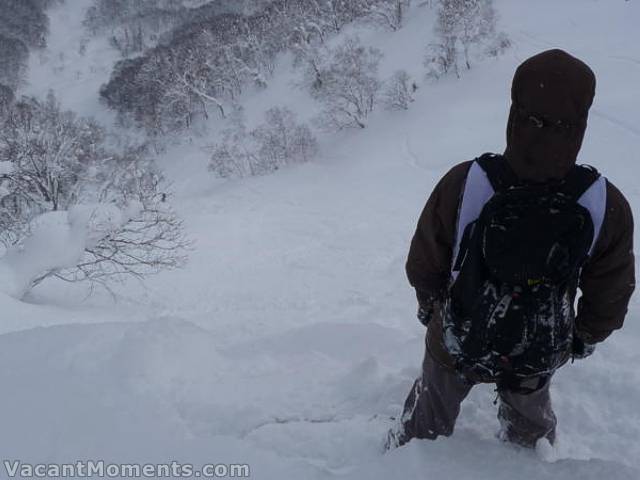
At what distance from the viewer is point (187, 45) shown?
4397 cm

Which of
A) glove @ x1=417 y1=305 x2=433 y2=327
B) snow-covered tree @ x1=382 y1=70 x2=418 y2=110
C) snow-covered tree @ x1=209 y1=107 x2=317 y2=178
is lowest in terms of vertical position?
snow-covered tree @ x1=209 y1=107 x2=317 y2=178

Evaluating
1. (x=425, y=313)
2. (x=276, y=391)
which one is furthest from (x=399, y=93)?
(x=425, y=313)

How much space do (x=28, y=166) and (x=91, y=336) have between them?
42.2ft

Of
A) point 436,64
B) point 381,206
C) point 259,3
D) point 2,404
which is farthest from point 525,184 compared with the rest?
point 259,3

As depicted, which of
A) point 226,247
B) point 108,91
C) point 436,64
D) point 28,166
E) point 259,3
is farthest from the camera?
point 259,3

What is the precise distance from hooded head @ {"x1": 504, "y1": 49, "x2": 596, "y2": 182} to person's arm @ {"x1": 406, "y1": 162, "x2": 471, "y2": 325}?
0.22 m

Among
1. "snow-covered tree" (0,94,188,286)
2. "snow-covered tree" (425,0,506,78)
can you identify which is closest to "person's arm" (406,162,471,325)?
"snow-covered tree" (0,94,188,286)

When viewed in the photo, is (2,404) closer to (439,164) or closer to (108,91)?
(439,164)

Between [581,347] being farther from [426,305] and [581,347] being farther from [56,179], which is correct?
[56,179]

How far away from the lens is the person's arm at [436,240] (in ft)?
5.41

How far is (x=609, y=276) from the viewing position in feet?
5.45

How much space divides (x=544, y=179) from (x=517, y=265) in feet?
0.94

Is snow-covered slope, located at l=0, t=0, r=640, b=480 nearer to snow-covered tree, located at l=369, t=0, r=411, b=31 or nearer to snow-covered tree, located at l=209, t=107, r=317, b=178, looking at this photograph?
snow-covered tree, located at l=209, t=107, r=317, b=178

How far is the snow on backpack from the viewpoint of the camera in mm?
1489
